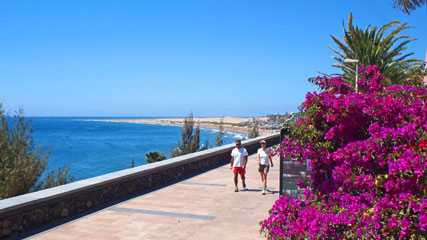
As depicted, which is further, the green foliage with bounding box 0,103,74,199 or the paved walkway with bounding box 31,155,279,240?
the green foliage with bounding box 0,103,74,199

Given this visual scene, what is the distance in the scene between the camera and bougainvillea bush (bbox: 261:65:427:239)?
393 cm

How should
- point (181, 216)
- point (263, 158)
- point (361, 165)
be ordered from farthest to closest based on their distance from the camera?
point (263, 158), point (181, 216), point (361, 165)

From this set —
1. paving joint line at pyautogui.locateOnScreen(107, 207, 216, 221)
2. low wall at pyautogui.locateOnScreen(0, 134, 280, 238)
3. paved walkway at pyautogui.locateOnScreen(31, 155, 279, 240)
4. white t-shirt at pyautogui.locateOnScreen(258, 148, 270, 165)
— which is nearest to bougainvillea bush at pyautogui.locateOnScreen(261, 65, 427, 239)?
paved walkway at pyautogui.locateOnScreen(31, 155, 279, 240)

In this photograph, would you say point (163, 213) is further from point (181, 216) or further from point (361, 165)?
point (361, 165)

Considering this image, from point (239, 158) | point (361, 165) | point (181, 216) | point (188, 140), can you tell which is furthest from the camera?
point (188, 140)

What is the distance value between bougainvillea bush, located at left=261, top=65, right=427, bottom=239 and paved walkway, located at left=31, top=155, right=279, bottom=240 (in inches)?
88.3

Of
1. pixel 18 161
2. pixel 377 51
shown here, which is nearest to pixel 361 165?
pixel 18 161

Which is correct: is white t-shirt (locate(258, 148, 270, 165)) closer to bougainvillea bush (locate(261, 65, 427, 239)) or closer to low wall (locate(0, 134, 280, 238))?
low wall (locate(0, 134, 280, 238))

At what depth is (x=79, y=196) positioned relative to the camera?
8.10 meters

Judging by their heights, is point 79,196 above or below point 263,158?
below

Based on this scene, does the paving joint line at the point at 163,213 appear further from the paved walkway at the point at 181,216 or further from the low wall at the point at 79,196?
the low wall at the point at 79,196

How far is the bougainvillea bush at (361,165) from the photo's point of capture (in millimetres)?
3932

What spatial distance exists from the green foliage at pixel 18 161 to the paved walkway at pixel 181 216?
3480mm

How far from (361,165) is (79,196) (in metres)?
5.85
